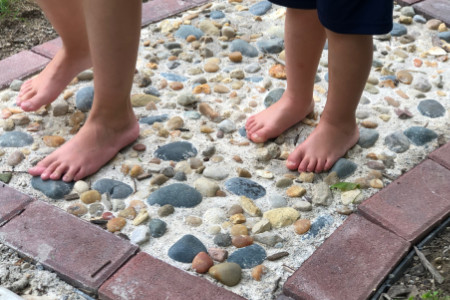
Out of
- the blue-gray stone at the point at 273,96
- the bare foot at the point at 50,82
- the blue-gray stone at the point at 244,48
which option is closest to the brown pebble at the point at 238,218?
the blue-gray stone at the point at 273,96

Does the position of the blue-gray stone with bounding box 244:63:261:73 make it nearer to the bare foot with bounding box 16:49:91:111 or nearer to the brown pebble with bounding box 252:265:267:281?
the bare foot with bounding box 16:49:91:111

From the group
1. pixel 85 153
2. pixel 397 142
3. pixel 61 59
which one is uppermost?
pixel 61 59

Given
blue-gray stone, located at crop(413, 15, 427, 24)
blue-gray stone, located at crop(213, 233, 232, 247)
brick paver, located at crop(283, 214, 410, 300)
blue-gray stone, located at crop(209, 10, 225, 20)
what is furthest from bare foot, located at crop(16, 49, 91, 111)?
blue-gray stone, located at crop(413, 15, 427, 24)

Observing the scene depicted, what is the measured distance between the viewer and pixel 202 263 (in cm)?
139

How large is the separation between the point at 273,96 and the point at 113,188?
2.17 ft

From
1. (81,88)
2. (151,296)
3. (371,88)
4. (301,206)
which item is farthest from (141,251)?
(371,88)

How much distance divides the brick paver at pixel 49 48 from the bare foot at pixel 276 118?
2.68 ft

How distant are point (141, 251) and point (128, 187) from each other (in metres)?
0.27

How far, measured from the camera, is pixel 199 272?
139cm

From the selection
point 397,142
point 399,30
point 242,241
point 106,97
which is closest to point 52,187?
point 106,97

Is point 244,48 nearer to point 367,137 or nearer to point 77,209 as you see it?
point 367,137

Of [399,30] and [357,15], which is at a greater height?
[357,15]

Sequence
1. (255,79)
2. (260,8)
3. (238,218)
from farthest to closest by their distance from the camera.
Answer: (260,8) → (255,79) → (238,218)

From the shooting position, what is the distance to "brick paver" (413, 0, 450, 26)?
2.50 meters
